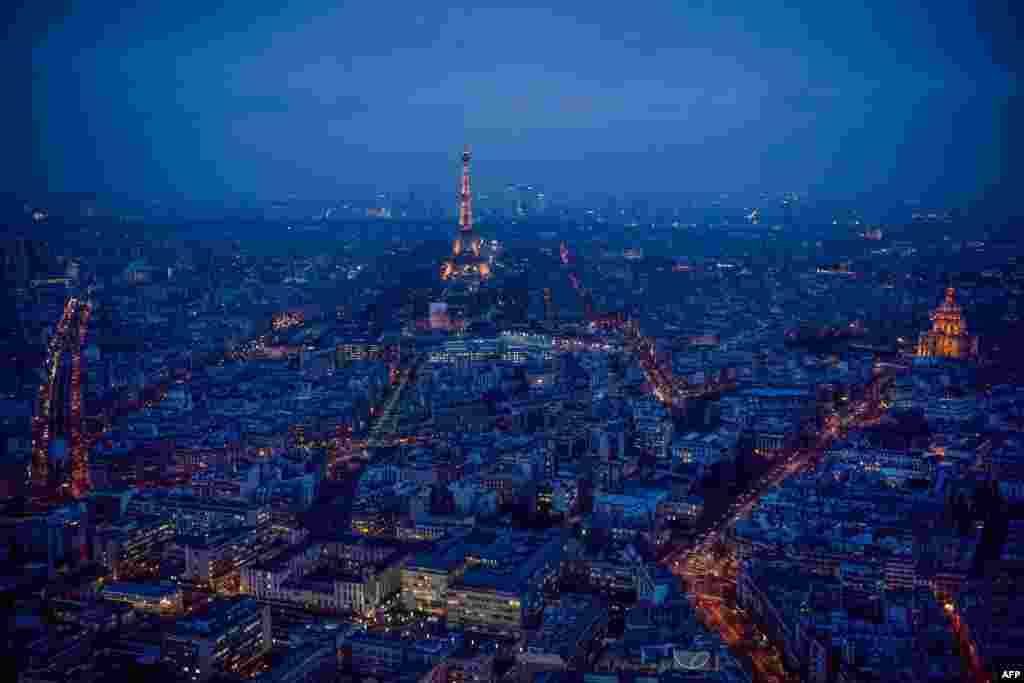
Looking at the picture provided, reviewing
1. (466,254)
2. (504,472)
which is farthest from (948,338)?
(466,254)

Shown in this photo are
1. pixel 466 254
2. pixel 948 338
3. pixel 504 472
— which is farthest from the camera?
pixel 466 254

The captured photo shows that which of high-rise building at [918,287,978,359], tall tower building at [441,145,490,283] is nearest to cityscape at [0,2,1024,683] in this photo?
high-rise building at [918,287,978,359]

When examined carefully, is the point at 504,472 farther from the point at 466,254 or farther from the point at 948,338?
the point at 466,254

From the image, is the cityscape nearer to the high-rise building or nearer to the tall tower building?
the high-rise building

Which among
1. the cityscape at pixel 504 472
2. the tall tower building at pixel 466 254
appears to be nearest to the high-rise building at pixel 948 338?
the cityscape at pixel 504 472

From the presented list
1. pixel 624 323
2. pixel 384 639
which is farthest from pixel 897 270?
pixel 384 639

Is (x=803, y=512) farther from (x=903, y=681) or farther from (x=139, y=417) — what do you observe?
(x=139, y=417)
